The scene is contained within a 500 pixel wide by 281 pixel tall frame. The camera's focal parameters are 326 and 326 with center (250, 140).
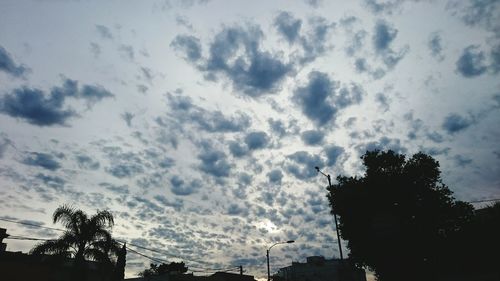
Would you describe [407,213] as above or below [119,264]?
above

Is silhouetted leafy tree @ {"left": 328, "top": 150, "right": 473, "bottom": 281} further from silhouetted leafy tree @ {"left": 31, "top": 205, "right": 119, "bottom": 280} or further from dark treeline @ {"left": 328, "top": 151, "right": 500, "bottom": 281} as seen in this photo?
silhouetted leafy tree @ {"left": 31, "top": 205, "right": 119, "bottom": 280}

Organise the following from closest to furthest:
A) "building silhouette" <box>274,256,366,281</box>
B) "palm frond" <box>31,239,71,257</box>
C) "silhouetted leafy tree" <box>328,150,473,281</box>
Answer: "palm frond" <box>31,239,71,257</box> → "silhouetted leafy tree" <box>328,150,473,281</box> → "building silhouette" <box>274,256,366,281</box>

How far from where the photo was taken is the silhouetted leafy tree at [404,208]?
33.9m

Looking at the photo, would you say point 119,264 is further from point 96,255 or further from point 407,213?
point 407,213

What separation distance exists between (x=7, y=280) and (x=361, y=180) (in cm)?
3389

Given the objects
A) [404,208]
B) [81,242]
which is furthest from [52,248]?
[404,208]

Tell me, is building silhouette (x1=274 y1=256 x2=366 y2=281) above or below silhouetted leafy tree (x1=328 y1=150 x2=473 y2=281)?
below

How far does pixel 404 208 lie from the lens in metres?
36.0

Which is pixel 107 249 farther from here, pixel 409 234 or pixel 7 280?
pixel 409 234

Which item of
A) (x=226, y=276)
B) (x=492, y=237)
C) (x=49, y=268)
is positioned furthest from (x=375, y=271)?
(x=49, y=268)

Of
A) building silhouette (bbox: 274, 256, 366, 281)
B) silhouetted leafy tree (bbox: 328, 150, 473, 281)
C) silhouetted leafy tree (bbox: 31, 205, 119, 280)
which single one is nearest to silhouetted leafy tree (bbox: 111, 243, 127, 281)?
silhouetted leafy tree (bbox: 31, 205, 119, 280)

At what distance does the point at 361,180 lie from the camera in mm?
38562

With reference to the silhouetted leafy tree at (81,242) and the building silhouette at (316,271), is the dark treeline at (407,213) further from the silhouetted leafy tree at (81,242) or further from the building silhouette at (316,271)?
the building silhouette at (316,271)

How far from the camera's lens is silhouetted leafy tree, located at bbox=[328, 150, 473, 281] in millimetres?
33875
